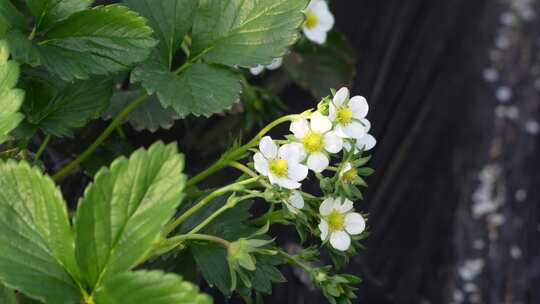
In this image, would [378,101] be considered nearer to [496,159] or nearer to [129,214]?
[496,159]

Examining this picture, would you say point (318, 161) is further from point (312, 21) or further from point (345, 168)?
point (312, 21)

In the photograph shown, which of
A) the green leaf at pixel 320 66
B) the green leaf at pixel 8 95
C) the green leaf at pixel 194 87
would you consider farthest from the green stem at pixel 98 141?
the green leaf at pixel 320 66

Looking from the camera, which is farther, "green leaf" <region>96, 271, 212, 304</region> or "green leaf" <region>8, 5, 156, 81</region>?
"green leaf" <region>8, 5, 156, 81</region>

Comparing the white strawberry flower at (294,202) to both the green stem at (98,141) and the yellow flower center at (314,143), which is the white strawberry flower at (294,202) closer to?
the yellow flower center at (314,143)

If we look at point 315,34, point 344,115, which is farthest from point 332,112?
point 315,34

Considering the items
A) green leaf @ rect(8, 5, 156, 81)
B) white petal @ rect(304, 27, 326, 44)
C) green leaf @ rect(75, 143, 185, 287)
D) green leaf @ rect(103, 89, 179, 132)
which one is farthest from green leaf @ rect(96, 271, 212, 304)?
white petal @ rect(304, 27, 326, 44)

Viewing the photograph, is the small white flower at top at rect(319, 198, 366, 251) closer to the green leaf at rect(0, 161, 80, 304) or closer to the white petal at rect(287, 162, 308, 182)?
the white petal at rect(287, 162, 308, 182)
